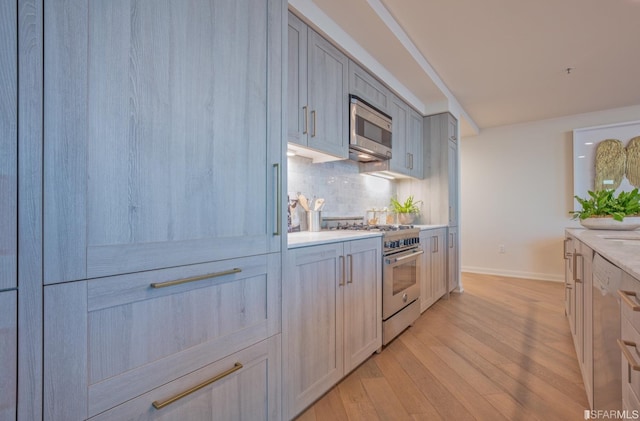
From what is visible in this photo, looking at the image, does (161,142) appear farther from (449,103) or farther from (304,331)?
(449,103)

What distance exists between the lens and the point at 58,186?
0.73 meters

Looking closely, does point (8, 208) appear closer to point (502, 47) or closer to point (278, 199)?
point (278, 199)

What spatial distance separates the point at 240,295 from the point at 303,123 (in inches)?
46.9

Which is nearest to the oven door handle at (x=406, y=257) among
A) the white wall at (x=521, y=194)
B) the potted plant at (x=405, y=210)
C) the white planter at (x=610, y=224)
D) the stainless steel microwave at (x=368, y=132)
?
the potted plant at (x=405, y=210)

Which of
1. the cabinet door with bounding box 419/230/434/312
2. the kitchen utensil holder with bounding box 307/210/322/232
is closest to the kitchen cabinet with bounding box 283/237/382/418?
the kitchen utensil holder with bounding box 307/210/322/232

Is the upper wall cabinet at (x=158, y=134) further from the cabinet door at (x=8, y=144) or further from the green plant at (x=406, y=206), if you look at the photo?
the green plant at (x=406, y=206)

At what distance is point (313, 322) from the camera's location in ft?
5.28

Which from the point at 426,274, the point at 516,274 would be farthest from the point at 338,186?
the point at 516,274

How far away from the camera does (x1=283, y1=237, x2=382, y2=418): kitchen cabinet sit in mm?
1466

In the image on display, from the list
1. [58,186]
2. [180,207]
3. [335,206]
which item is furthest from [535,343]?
[58,186]

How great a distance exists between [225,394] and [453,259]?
11.4ft

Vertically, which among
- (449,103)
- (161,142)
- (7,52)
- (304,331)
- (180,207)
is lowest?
(304,331)

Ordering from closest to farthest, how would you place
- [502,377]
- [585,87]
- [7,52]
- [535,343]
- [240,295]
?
1. [7,52]
2. [240,295]
3. [502,377]
4. [535,343]
5. [585,87]

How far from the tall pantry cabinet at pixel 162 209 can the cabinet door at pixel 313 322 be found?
0.15 m
